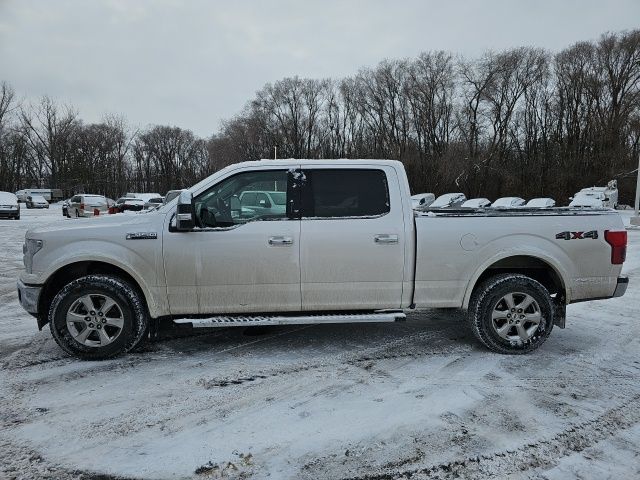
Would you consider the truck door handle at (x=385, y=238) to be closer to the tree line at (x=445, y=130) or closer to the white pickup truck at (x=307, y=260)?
the white pickup truck at (x=307, y=260)

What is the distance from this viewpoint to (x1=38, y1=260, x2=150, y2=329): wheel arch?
185 inches

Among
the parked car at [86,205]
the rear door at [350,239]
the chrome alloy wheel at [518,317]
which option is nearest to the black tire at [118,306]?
the rear door at [350,239]

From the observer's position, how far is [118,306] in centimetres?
462

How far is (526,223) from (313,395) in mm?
2843

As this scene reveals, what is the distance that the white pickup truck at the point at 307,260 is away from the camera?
462 cm

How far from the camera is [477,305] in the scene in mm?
4895

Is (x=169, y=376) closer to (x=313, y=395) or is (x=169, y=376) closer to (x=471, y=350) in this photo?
(x=313, y=395)

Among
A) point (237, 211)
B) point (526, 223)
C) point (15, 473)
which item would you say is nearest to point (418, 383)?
point (526, 223)

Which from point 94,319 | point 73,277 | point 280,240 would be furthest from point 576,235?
point 73,277

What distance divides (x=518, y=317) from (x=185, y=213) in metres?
3.61

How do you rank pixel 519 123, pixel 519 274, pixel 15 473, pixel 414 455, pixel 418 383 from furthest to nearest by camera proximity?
1. pixel 519 123
2. pixel 519 274
3. pixel 418 383
4. pixel 414 455
5. pixel 15 473

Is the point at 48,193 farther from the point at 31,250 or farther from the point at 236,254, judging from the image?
the point at 236,254

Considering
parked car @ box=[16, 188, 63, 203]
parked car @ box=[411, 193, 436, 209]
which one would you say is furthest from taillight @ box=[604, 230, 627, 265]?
parked car @ box=[16, 188, 63, 203]

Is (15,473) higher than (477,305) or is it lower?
lower
